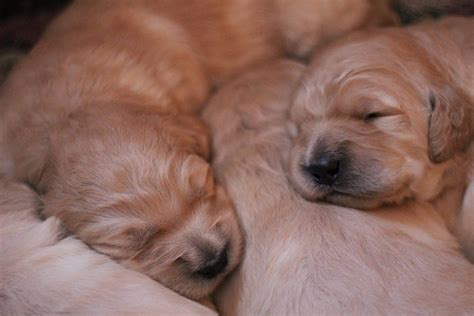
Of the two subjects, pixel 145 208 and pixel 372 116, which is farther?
pixel 372 116

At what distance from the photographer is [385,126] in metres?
1.83

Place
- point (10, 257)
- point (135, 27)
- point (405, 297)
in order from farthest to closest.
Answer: point (135, 27) → point (10, 257) → point (405, 297)

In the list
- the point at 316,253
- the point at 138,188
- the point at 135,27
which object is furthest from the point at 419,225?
→ the point at 135,27

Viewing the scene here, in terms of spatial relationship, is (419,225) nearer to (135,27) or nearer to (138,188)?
(138,188)

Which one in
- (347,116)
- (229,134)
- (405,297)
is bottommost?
(405,297)

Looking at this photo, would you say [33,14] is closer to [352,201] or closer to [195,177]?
[195,177]

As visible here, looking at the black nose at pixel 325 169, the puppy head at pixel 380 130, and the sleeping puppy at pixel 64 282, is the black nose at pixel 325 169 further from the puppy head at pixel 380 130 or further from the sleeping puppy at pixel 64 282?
the sleeping puppy at pixel 64 282

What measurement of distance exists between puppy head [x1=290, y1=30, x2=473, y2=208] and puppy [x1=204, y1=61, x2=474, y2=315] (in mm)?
79

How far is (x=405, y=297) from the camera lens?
1.65 metres

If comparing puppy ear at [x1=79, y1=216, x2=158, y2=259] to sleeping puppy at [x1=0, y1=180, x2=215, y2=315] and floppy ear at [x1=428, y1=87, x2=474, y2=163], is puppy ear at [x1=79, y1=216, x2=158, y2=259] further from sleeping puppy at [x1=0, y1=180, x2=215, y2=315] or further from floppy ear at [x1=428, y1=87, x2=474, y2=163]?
floppy ear at [x1=428, y1=87, x2=474, y2=163]

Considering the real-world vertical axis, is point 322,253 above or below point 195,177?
below

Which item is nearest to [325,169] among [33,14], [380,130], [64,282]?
[380,130]

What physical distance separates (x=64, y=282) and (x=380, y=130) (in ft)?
3.63

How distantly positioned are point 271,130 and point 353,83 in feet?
1.22
